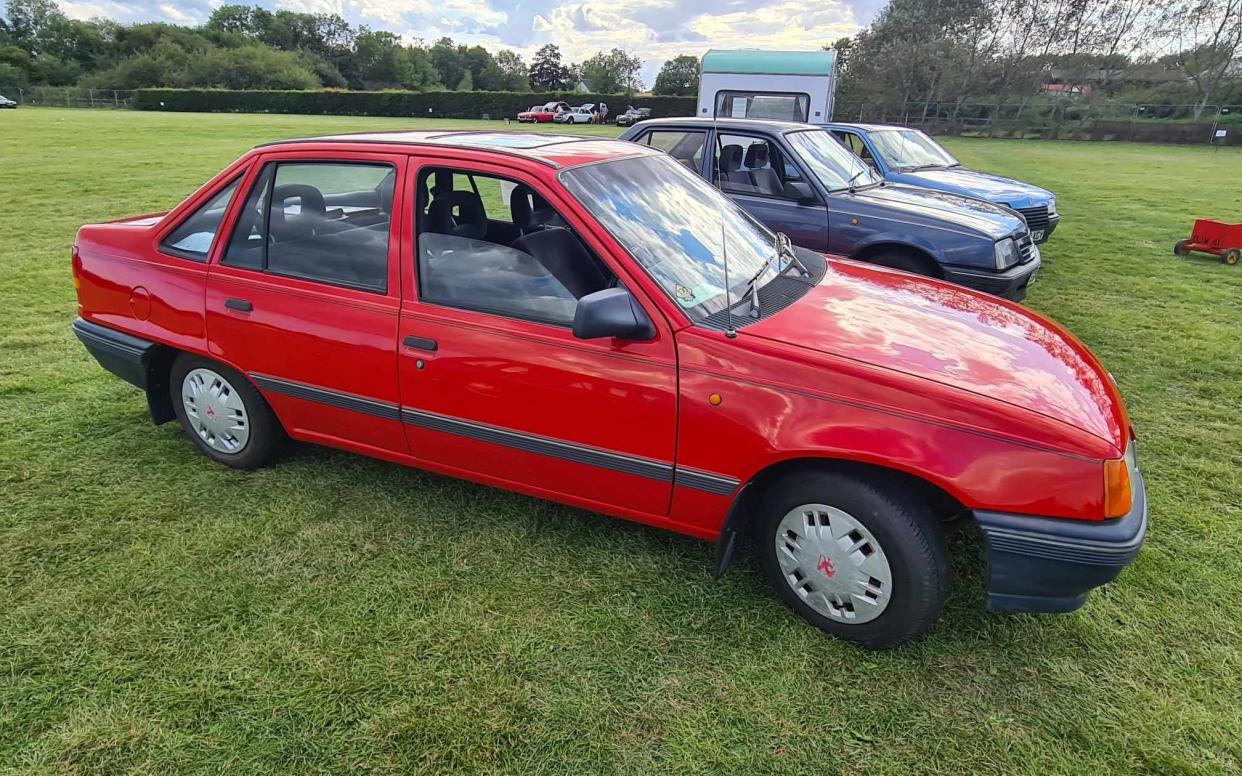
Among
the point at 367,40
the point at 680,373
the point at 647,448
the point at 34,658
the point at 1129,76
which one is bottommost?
the point at 34,658

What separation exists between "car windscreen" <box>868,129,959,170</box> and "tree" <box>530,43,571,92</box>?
10448 cm

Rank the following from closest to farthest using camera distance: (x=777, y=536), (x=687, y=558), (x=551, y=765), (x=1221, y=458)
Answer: (x=551, y=765)
(x=777, y=536)
(x=687, y=558)
(x=1221, y=458)

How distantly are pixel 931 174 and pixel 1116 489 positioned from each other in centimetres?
755

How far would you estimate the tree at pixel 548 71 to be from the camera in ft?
349

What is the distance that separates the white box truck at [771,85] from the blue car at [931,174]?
12.4 ft

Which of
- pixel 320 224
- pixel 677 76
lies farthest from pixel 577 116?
pixel 320 224

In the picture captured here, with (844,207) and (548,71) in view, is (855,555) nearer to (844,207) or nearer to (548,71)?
(844,207)

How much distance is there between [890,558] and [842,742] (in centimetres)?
61

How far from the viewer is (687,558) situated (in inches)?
122

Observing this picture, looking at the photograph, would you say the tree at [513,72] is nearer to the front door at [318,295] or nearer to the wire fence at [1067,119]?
the wire fence at [1067,119]

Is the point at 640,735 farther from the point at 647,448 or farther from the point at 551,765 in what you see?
the point at 647,448

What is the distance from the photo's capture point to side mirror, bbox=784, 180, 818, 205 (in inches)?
238

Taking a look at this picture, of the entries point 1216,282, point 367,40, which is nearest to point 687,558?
point 1216,282

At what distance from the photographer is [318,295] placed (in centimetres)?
315
